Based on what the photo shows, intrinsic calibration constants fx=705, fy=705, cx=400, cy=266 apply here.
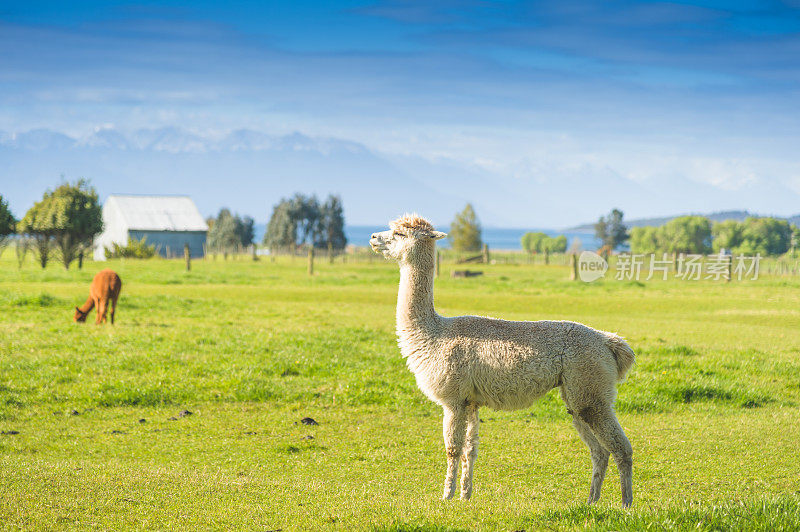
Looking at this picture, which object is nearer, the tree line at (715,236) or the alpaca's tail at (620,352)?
the alpaca's tail at (620,352)

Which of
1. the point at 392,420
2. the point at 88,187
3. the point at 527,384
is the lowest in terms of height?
the point at 392,420

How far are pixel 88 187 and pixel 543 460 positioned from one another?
46.7 metres

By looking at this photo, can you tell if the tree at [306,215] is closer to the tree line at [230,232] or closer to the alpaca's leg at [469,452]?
the tree line at [230,232]

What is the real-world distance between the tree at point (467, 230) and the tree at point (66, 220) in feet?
201

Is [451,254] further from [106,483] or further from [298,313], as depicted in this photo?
[106,483]

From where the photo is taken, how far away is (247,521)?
6160 millimetres

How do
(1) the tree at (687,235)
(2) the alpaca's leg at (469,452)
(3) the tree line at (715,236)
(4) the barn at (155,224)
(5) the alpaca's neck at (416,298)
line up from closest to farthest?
(2) the alpaca's leg at (469,452), (5) the alpaca's neck at (416,298), (4) the barn at (155,224), (3) the tree line at (715,236), (1) the tree at (687,235)

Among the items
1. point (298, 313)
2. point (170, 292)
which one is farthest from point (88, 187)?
point (298, 313)

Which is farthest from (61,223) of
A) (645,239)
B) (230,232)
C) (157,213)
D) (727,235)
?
(645,239)

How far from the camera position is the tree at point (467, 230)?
103m

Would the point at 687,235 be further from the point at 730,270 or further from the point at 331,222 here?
the point at 730,270

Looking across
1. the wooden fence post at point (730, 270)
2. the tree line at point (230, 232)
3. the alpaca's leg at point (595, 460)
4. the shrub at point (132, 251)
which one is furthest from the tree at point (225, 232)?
the alpaca's leg at point (595, 460)

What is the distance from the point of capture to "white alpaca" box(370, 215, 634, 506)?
6.68m

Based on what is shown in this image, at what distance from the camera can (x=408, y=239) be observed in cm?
707
